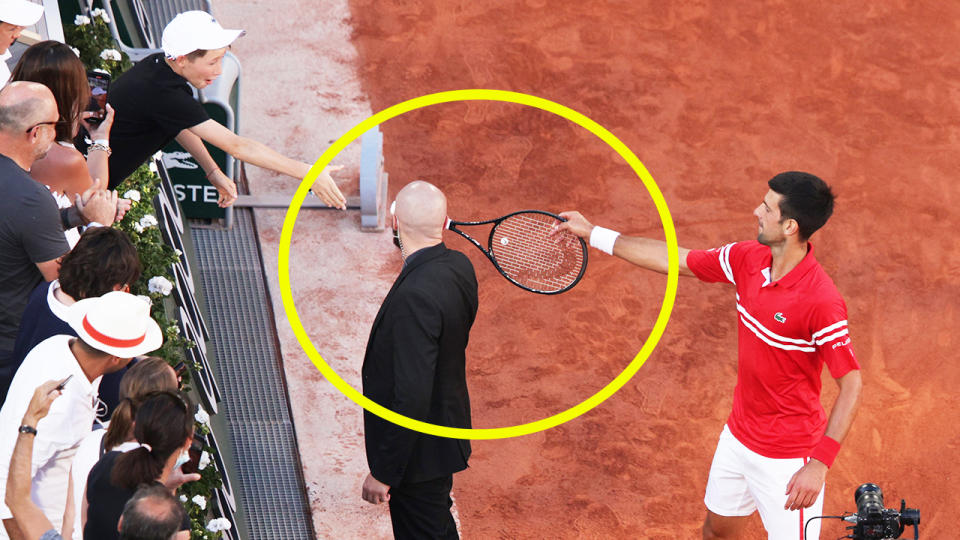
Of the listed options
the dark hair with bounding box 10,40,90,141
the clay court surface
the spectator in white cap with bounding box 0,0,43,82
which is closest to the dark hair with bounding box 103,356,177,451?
the dark hair with bounding box 10,40,90,141

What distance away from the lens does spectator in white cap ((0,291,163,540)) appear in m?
4.66

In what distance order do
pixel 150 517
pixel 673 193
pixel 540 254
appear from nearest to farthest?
pixel 150 517 < pixel 540 254 < pixel 673 193

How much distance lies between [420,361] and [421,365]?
2 centimetres

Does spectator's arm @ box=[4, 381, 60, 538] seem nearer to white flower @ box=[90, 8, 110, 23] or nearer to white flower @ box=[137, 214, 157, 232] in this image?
white flower @ box=[137, 214, 157, 232]

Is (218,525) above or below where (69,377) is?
below

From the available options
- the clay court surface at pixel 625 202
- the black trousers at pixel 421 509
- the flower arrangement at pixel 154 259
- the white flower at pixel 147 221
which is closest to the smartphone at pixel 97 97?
the flower arrangement at pixel 154 259

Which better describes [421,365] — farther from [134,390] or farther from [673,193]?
[673,193]

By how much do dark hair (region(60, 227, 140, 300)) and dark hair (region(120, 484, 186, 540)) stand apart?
3.78 ft

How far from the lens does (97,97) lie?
241 inches

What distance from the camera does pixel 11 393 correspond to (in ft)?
15.4

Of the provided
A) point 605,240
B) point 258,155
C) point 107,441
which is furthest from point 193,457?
point 605,240

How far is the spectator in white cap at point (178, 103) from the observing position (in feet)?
20.8

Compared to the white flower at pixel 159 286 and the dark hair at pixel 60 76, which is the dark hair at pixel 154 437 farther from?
the white flower at pixel 159 286

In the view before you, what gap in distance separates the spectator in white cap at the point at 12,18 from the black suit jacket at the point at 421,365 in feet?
7.89
